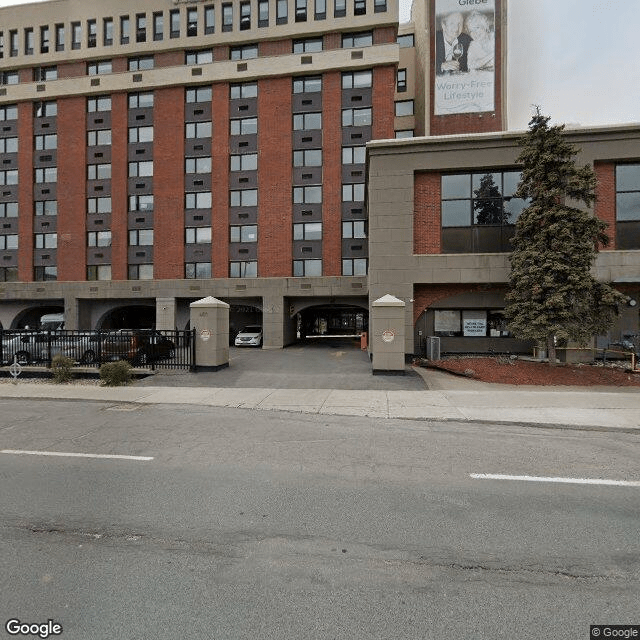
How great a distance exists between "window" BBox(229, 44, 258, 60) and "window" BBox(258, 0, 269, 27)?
68.9 inches

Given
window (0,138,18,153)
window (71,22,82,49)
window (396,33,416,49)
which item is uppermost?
window (396,33,416,49)

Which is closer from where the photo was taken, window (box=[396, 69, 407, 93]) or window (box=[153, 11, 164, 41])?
window (box=[153, 11, 164, 41])

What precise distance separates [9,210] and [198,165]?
679 inches

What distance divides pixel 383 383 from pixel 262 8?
33.3 metres

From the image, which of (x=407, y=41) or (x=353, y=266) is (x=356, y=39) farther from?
(x=353, y=266)

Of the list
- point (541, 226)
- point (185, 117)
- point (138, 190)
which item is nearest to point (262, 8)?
point (185, 117)

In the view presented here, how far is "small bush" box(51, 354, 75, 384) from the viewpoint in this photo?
12.5 meters

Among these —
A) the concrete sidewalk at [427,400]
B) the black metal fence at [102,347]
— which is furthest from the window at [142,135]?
the concrete sidewalk at [427,400]

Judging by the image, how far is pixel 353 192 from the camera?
28.7 metres

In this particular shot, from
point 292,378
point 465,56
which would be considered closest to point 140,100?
point 465,56

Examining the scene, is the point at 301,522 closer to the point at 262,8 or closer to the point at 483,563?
the point at 483,563

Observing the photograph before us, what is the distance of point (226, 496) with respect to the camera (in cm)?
434

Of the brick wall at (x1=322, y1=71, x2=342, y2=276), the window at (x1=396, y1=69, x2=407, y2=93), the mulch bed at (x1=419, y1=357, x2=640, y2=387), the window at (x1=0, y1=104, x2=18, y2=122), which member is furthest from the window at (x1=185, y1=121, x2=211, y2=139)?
the mulch bed at (x1=419, y1=357, x2=640, y2=387)

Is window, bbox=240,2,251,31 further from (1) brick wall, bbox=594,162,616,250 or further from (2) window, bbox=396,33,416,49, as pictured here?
(1) brick wall, bbox=594,162,616,250
